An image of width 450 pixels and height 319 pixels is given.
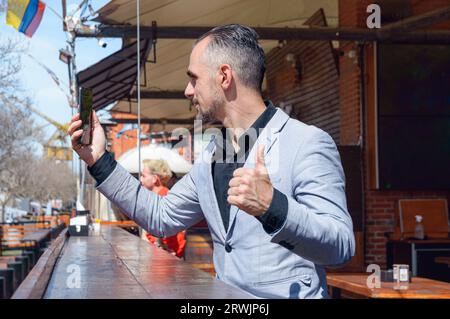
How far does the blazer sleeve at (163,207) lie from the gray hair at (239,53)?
45cm

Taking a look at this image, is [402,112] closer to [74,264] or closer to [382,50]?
[382,50]

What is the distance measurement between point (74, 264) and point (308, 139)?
990mm

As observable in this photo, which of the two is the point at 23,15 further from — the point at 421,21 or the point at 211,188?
Result: the point at 211,188

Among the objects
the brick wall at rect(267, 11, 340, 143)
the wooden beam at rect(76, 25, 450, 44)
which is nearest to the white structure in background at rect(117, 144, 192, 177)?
the brick wall at rect(267, 11, 340, 143)

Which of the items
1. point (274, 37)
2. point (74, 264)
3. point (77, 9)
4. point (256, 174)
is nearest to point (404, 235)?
point (274, 37)

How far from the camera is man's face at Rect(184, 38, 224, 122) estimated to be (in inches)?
89.1

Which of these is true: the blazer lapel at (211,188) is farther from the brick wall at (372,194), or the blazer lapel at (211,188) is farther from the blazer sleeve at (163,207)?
the brick wall at (372,194)

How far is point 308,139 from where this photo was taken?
204cm

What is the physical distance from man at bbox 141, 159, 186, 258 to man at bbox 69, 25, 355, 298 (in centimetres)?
376

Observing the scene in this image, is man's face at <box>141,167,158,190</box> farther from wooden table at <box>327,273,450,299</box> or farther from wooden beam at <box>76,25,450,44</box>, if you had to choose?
wooden beam at <box>76,25,450,44</box>

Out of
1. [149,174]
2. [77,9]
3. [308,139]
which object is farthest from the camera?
[77,9]

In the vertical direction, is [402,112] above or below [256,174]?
above

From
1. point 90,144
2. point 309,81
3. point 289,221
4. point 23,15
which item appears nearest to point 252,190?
point 289,221

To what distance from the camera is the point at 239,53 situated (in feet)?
7.37
